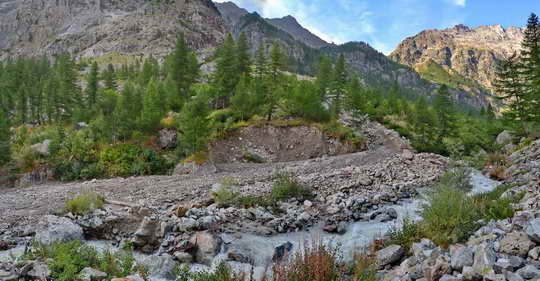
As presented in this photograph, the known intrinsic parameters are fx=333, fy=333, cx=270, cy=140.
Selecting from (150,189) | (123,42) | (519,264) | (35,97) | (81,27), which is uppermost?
(81,27)

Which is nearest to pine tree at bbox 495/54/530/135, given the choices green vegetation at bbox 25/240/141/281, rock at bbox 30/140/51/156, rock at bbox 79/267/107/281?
green vegetation at bbox 25/240/141/281

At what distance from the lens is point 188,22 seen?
169 meters

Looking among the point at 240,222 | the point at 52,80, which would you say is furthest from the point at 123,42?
the point at 240,222

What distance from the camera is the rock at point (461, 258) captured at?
271 inches

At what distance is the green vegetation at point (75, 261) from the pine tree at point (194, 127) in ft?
70.5

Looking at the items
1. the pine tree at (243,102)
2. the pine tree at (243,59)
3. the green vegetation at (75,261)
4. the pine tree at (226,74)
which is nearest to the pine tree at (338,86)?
the pine tree at (243,102)

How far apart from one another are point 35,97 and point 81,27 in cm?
13747

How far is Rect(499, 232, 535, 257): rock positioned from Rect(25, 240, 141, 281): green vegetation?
868cm

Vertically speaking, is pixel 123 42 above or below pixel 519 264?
above

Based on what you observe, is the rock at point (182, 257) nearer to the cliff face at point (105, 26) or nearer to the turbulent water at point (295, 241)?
the turbulent water at point (295, 241)

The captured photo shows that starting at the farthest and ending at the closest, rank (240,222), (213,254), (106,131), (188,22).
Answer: (188,22) < (106,131) < (240,222) < (213,254)

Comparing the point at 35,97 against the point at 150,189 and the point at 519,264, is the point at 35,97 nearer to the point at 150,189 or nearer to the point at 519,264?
the point at 150,189

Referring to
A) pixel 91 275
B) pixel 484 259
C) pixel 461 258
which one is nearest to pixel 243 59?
pixel 91 275

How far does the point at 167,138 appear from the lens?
123ft
